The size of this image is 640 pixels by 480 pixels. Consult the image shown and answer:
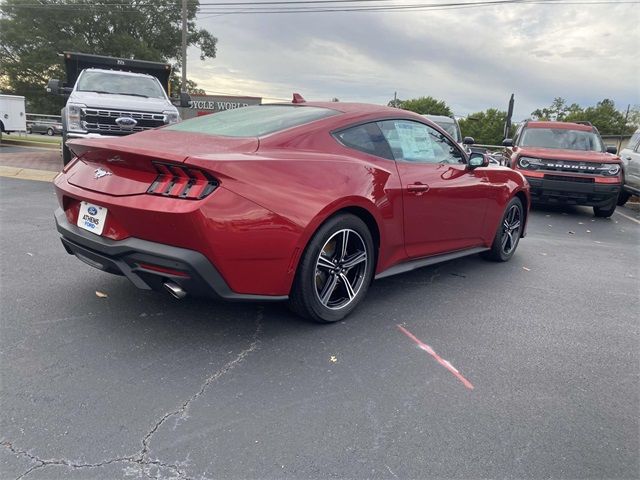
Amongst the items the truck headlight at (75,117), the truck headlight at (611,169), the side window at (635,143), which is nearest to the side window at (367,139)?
the truck headlight at (75,117)

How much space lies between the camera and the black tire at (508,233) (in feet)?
17.4

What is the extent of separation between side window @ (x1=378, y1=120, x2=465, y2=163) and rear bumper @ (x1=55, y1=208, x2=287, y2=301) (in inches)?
65.6

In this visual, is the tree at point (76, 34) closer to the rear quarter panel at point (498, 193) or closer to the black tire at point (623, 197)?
the black tire at point (623, 197)

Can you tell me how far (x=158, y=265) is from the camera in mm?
2693

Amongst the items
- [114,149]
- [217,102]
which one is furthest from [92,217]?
[217,102]

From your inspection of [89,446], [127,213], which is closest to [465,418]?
[89,446]

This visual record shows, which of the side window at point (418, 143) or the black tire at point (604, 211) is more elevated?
the side window at point (418, 143)

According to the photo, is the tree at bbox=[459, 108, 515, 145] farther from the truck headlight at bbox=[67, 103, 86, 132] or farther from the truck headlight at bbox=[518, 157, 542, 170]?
the truck headlight at bbox=[67, 103, 86, 132]

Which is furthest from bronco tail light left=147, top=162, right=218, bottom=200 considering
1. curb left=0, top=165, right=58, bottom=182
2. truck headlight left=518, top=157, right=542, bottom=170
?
truck headlight left=518, top=157, right=542, bottom=170

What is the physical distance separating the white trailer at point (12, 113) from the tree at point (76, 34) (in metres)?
14.3

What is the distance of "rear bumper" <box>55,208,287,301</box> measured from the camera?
2.65m

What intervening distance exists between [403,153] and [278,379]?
2.09 metres

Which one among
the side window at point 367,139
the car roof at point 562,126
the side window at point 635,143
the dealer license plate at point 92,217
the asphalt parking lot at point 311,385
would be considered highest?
the car roof at point 562,126

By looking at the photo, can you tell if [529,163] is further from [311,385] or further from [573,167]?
[311,385]
